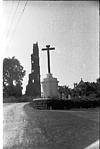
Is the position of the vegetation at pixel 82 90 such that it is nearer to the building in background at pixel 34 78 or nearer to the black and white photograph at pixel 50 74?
the black and white photograph at pixel 50 74

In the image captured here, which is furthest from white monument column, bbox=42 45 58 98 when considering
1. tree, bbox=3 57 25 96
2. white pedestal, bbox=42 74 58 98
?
tree, bbox=3 57 25 96

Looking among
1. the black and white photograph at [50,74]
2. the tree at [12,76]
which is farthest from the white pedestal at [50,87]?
the tree at [12,76]

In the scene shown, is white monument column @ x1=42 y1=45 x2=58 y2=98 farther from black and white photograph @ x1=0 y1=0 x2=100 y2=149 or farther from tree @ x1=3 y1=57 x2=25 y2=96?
tree @ x1=3 y1=57 x2=25 y2=96

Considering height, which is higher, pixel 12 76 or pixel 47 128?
pixel 12 76

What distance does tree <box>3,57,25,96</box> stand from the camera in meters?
0.96

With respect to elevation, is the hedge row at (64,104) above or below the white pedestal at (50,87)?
below

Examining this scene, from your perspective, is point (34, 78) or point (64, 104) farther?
point (64, 104)

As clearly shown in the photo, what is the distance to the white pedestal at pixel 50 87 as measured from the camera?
1.06m

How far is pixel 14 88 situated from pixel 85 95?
366 mm

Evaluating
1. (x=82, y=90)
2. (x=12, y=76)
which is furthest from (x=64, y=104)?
(x=12, y=76)

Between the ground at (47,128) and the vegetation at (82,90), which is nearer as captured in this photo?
the ground at (47,128)

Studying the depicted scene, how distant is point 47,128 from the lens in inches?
41.7

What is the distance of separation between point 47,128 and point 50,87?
0.17 m

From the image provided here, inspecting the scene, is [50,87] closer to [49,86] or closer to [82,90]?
[49,86]
